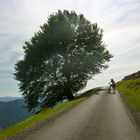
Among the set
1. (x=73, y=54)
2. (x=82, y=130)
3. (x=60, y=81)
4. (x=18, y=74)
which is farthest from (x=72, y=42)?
(x=82, y=130)

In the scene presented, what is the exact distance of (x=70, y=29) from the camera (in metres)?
54.6

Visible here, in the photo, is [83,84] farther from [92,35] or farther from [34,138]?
[34,138]

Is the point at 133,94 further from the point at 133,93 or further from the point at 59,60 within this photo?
the point at 59,60

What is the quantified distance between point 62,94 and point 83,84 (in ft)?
15.0

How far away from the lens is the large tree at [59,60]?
54.3m

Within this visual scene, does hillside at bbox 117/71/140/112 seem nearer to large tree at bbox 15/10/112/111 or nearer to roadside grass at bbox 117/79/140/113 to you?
roadside grass at bbox 117/79/140/113

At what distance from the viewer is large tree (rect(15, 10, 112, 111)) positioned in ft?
178

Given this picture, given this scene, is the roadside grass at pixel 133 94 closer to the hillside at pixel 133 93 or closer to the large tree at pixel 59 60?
the hillside at pixel 133 93

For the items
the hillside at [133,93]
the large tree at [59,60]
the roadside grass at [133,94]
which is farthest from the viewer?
the large tree at [59,60]

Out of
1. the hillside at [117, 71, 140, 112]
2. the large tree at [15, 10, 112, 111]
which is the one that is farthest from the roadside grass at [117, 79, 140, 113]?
the large tree at [15, 10, 112, 111]

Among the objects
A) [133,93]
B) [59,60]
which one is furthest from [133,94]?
[59,60]

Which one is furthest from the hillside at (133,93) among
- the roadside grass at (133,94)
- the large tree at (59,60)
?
the large tree at (59,60)

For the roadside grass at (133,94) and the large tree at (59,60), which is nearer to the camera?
the roadside grass at (133,94)

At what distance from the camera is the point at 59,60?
54969mm
